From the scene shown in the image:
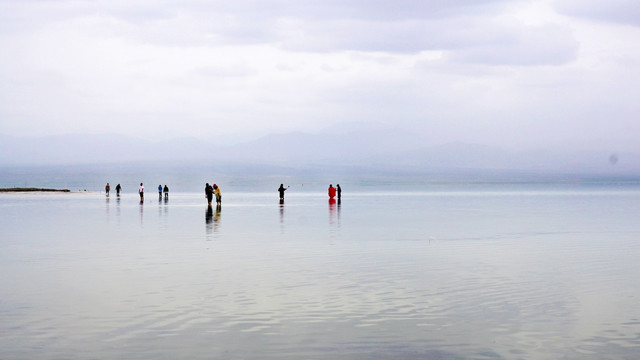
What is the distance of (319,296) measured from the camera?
1501 cm

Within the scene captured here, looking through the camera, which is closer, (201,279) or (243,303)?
(243,303)

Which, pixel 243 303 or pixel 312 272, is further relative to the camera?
pixel 312 272

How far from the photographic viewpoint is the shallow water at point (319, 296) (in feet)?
35.6

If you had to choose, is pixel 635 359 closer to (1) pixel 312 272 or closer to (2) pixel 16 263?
(1) pixel 312 272

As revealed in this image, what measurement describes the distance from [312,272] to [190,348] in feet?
26.0

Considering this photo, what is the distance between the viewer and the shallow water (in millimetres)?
10859

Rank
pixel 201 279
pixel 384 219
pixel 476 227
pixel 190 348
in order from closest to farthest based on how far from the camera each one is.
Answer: pixel 190 348 < pixel 201 279 < pixel 476 227 < pixel 384 219

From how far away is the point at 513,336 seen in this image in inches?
449

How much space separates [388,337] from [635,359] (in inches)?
129

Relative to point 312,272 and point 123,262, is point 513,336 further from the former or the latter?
point 123,262

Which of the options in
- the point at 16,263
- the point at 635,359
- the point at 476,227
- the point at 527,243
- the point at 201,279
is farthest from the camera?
the point at 476,227

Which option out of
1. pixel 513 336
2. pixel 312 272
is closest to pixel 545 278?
pixel 312 272

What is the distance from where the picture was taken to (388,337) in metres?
11.3

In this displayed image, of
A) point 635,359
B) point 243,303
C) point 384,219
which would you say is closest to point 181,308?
point 243,303
